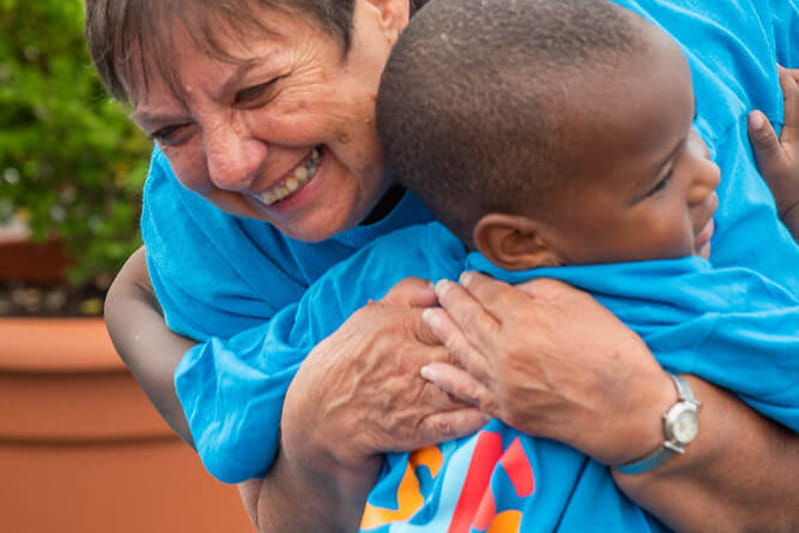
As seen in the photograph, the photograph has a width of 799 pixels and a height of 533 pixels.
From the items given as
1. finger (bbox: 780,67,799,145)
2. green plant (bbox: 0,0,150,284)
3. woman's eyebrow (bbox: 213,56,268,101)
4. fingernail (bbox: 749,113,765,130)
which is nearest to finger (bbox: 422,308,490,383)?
woman's eyebrow (bbox: 213,56,268,101)

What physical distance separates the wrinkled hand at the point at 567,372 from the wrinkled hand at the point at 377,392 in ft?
0.36

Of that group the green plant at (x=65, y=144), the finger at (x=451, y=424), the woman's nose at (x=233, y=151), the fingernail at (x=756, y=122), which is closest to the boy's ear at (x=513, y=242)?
the finger at (x=451, y=424)

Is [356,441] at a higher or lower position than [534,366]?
lower

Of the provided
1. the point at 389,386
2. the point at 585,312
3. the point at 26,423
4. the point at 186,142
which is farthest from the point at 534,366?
the point at 26,423

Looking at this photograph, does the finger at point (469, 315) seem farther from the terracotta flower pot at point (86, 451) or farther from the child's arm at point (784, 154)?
the terracotta flower pot at point (86, 451)

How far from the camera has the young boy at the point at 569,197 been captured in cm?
160

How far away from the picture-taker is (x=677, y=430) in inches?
63.6

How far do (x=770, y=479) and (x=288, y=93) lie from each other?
971mm

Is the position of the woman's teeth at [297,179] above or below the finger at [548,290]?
above

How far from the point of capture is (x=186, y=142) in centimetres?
192

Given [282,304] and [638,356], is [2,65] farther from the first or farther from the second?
[638,356]

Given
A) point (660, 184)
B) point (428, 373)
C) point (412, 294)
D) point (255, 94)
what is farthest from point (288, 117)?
point (660, 184)

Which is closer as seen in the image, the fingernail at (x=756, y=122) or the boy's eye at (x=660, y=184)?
the boy's eye at (x=660, y=184)

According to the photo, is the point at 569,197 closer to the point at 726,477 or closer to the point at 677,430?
the point at 677,430
